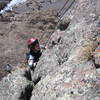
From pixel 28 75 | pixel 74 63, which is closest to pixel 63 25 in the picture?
→ pixel 28 75

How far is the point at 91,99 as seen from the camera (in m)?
8.55

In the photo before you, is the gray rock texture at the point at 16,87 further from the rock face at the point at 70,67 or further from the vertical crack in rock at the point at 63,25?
the vertical crack in rock at the point at 63,25

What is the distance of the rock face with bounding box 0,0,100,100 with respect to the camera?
9.18m

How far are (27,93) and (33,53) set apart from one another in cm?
278

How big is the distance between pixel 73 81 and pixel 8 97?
3.14 m

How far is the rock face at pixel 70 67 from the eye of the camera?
361 inches

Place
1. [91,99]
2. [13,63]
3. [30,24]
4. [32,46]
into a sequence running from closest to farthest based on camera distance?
[91,99]
[32,46]
[13,63]
[30,24]

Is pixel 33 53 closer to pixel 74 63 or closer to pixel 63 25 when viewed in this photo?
pixel 63 25

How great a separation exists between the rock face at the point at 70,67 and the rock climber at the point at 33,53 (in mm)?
467

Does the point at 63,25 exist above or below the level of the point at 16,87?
above

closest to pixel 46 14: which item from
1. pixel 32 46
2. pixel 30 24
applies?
pixel 30 24

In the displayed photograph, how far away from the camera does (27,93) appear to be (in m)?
12.0

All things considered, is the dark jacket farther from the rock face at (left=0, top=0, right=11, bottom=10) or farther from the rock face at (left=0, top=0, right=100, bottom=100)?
the rock face at (left=0, top=0, right=11, bottom=10)

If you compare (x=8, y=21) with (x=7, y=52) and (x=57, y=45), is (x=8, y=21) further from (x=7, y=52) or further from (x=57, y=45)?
(x=57, y=45)
